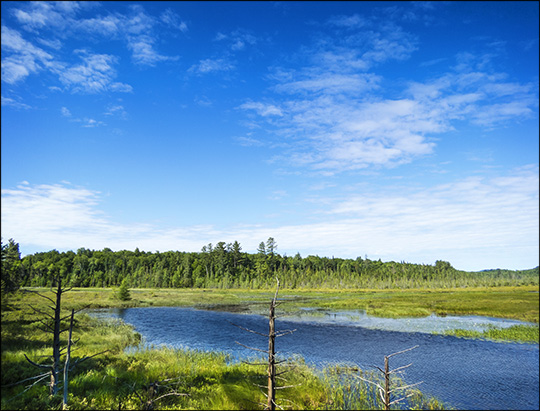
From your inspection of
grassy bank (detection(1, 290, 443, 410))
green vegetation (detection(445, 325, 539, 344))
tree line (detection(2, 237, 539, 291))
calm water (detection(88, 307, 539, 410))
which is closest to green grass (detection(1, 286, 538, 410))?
grassy bank (detection(1, 290, 443, 410))

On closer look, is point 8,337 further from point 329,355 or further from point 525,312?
point 525,312

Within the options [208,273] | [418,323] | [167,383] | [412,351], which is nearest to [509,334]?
[418,323]

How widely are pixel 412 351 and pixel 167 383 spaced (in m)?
25.7

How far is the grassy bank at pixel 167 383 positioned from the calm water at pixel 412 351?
3.44 m

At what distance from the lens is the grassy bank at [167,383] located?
14773mm

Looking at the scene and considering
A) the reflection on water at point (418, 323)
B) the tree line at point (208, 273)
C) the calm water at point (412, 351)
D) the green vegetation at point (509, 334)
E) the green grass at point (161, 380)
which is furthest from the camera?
the tree line at point (208, 273)

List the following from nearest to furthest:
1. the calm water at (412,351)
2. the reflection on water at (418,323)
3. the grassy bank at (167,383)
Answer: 1. the grassy bank at (167,383)
2. the calm water at (412,351)
3. the reflection on water at (418,323)

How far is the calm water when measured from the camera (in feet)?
70.4

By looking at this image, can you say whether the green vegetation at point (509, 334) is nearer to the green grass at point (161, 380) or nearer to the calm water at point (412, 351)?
the calm water at point (412, 351)

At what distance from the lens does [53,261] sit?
156375 mm

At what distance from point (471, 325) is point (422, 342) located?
18089mm

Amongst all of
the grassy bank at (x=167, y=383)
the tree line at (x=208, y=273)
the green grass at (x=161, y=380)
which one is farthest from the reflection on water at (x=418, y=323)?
the tree line at (x=208, y=273)

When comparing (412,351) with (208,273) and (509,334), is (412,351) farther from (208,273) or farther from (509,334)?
(208,273)

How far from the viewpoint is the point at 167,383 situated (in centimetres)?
1842
